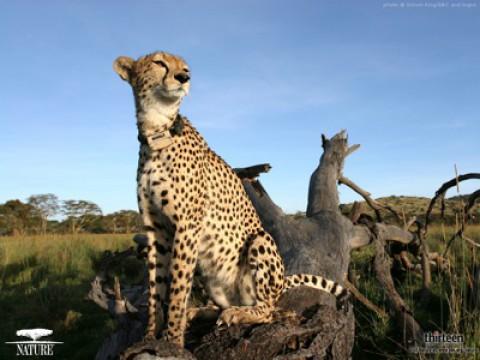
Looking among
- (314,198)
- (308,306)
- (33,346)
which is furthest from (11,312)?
(308,306)

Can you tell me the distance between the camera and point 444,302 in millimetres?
5543

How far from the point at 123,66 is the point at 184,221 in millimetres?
1130

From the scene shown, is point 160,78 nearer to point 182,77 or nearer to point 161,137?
point 182,77

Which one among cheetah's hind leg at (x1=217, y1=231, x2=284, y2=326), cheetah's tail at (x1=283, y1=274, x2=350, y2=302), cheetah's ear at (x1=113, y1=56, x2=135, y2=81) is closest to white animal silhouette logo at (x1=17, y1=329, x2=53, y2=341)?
cheetah's hind leg at (x1=217, y1=231, x2=284, y2=326)

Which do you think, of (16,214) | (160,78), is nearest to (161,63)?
(160,78)

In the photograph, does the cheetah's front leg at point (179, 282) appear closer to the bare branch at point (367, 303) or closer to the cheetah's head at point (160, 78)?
the cheetah's head at point (160, 78)

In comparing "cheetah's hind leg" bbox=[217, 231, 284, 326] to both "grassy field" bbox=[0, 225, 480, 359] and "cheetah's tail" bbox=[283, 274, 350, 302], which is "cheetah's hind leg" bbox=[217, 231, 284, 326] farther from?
"grassy field" bbox=[0, 225, 480, 359]

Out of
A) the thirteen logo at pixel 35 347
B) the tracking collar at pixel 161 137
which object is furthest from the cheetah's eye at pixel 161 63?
the thirteen logo at pixel 35 347

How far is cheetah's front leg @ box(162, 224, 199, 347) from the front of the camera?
9.82 ft

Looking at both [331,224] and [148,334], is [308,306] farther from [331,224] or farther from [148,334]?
[331,224]

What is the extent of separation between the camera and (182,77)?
2.95m

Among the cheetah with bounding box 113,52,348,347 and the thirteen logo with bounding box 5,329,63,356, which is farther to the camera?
the thirteen logo with bounding box 5,329,63,356

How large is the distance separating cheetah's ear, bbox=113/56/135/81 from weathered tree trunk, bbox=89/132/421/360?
1633 millimetres

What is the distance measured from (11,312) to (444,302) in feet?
19.7
